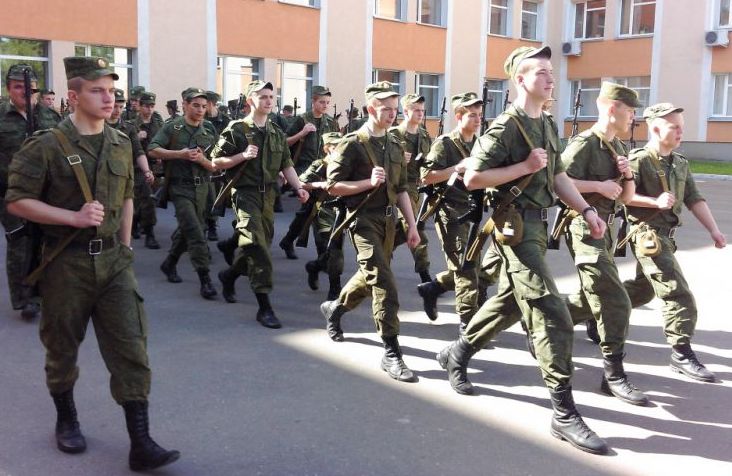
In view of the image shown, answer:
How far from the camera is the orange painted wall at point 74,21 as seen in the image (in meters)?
17.7

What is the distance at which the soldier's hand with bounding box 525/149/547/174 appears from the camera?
4.41 metres

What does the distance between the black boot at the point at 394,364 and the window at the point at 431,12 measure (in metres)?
24.5

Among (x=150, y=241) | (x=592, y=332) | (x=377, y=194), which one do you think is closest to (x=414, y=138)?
(x=377, y=194)

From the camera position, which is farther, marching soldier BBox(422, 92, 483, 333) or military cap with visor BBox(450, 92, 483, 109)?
military cap with visor BBox(450, 92, 483, 109)

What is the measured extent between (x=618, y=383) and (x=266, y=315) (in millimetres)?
3064

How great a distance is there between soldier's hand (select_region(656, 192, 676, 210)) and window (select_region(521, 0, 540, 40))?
29799mm

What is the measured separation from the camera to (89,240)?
13.1ft

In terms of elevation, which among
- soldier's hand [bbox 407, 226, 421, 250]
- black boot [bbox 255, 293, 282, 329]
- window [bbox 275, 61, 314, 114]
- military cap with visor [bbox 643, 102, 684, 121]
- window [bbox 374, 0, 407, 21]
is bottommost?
black boot [bbox 255, 293, 282, 329]

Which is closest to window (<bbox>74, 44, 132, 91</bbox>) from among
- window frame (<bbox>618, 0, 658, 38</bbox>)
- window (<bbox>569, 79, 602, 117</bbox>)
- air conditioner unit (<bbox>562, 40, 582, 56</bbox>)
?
window (<bbox>569, 79, 602, 117</bbox>)

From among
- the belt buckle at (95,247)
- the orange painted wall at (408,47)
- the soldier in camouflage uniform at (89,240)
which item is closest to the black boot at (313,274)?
the soldier in camouflage uniform at (89,240)

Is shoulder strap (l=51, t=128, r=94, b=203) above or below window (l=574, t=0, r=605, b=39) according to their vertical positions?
below

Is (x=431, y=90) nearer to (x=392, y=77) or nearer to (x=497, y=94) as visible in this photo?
(x=392, y=77)

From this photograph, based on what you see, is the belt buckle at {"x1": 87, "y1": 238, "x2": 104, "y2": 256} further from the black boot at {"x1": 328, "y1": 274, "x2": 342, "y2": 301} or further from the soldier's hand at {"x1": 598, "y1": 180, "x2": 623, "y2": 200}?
the black boot at {"x1": 328, "y1": 274, "x2": 342, "y2": 301}

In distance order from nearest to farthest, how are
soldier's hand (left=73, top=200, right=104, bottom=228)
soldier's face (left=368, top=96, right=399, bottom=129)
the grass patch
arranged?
soldier's hand (left=73, top=200, right=104, bottom=228), soldier's face (left=368, top=96, right=399, bottom=129), the grass patch
